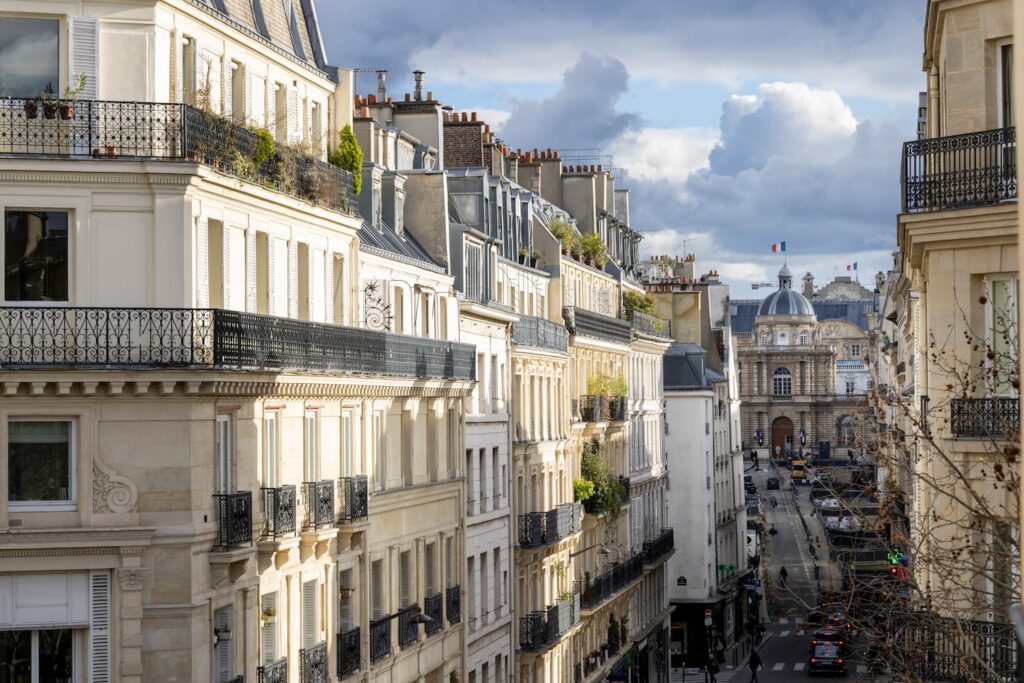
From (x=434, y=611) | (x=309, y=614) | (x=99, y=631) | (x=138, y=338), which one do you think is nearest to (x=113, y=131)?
(x=138, y=338)

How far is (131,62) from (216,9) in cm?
277

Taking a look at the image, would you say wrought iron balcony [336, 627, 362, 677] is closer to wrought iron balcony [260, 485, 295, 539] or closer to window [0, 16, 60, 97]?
wrought iron balcony [260, 485, 295, 539]

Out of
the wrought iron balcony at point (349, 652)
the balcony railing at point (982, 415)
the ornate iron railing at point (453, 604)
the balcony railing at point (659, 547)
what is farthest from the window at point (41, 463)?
the balcony railing at point (659, 547)

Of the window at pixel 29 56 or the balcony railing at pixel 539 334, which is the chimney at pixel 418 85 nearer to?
the balcony railing at pixel 539 334

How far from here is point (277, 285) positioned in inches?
1282

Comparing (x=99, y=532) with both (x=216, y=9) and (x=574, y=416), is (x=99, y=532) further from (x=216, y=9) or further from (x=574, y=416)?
(x=574, y=416)

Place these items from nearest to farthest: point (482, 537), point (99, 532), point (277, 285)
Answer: point (99, 532) < point (277, 285) < point (482, 537)

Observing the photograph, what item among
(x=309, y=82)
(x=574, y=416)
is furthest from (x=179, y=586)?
(x=574, y=416)

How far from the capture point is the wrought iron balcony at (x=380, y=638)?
36938mm

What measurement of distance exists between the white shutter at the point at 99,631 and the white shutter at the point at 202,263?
Result: 406 cm

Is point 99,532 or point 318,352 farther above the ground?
point 318,352

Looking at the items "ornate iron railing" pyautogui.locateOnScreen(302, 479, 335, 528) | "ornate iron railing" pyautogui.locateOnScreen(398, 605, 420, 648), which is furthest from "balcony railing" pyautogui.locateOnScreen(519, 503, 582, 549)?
"ornate iron railing" pyautogui.locateOnScreen(302, 479, 335, 528)

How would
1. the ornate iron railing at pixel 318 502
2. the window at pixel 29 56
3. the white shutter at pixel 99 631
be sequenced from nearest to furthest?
1. the white shutter at pixel 99 631
2. the window at pixel 29 56
3. the ornate iron railing at pixel 318 502

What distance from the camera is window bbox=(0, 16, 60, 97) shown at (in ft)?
91.4
